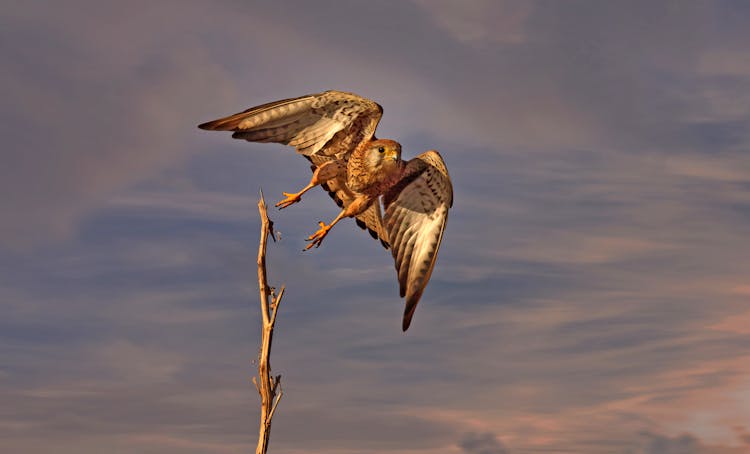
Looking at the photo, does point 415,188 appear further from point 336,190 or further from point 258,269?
point 258,269

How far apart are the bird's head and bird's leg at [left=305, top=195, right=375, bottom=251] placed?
708 mm

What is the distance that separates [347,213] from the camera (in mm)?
15398

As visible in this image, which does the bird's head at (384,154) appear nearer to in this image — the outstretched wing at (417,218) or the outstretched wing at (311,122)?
the outstretched wing at (311,122)

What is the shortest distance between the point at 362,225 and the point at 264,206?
5.10ft

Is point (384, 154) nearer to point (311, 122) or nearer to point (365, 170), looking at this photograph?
point (365, 170)

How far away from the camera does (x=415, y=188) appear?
1537cm

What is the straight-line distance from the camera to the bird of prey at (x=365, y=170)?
1487 cm

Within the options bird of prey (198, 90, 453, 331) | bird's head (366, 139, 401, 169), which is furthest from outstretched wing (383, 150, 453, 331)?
bird's head (366, 139, 401, 169)

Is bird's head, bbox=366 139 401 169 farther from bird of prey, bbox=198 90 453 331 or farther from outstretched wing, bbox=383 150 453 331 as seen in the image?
outstretched wing, bbox=383 150 453 331

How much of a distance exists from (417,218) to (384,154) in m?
1.28

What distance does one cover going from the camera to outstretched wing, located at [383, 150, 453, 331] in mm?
15258

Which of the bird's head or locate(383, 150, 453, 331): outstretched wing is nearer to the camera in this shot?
the bird's head

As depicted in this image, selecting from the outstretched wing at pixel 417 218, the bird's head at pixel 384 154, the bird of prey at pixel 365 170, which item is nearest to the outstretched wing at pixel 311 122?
the bird of prey at pixel 365 170

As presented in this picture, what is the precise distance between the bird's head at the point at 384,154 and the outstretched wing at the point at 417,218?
1.63 feet
